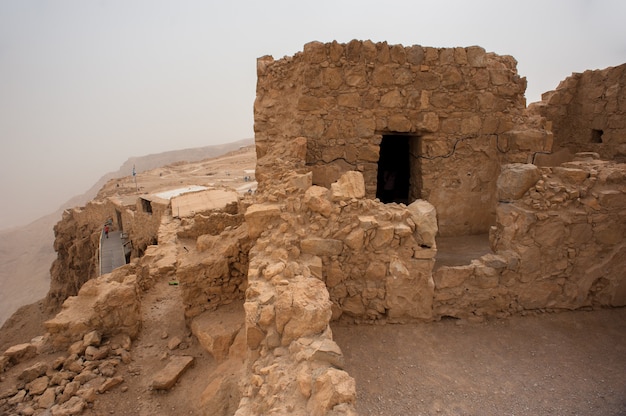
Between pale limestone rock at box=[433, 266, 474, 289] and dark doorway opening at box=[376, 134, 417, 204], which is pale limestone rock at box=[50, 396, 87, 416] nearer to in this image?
pale limestone rock at box=[433, 266, 474, 289]

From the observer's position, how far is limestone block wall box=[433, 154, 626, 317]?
3.86 metres

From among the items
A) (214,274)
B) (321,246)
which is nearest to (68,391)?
(214,274)

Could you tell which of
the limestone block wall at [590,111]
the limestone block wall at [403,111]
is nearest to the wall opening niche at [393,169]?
the limestone block wall at [403,111]

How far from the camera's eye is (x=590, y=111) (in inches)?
270

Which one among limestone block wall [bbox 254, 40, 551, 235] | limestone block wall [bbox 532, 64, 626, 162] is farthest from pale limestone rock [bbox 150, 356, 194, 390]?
limestone block wall [bbox 532, 64, 626, 162]

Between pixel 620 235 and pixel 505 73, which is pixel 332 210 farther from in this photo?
pixel 505 73

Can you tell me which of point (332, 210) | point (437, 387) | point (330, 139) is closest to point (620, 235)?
point (437, 387)

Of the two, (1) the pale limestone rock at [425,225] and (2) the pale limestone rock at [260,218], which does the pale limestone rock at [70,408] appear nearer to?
(2) the pale limestone rock at [260,218]

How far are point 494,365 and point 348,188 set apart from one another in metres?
2.26

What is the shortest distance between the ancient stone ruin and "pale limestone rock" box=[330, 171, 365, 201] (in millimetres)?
23

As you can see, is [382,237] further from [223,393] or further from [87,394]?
[87,394]

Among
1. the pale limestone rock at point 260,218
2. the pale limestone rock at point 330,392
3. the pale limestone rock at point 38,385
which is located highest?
the pale limestone rock at point 260,218

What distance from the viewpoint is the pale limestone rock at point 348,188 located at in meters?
3.80

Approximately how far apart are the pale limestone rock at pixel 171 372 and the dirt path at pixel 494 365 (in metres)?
1.72
